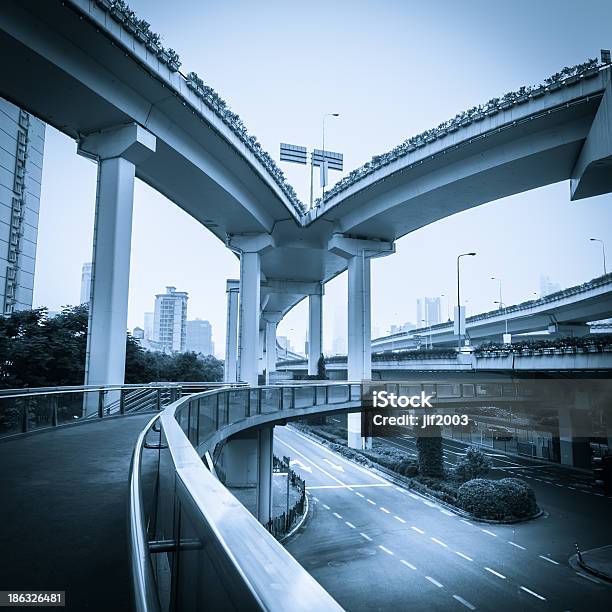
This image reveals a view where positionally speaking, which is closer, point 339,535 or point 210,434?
point 210,434

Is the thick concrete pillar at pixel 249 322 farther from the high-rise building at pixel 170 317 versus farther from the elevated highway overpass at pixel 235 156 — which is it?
the high-rise building at pixel 170 317

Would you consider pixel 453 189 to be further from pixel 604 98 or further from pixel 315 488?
pixel 315 488

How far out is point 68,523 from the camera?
3760 millimetres

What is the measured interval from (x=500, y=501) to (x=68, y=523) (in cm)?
2446

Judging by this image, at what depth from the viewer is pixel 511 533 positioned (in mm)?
21766

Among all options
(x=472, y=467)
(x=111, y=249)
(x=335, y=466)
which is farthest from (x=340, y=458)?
(x=111, y=249)

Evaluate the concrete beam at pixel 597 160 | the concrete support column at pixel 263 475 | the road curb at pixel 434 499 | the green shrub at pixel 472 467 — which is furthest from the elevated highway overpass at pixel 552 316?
the concrete support column at pixel 263 475

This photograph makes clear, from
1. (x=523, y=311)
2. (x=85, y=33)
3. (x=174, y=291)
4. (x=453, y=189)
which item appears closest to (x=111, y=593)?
(x=85, y=33)

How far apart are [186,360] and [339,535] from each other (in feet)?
72.3

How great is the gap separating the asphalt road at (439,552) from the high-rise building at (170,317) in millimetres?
130650

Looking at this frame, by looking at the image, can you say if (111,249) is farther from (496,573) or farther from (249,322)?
(496,573)

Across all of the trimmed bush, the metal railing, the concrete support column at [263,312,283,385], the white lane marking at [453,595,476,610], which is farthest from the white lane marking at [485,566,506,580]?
the concrete support column at [263,312,283,385]

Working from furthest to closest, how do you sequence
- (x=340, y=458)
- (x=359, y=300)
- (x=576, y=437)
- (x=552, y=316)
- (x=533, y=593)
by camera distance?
(x=552, y=316), (x=340, y=458), (x=576, y=437), (x=359, y=300), (x=533, y=593)

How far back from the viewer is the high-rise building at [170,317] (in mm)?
153375
